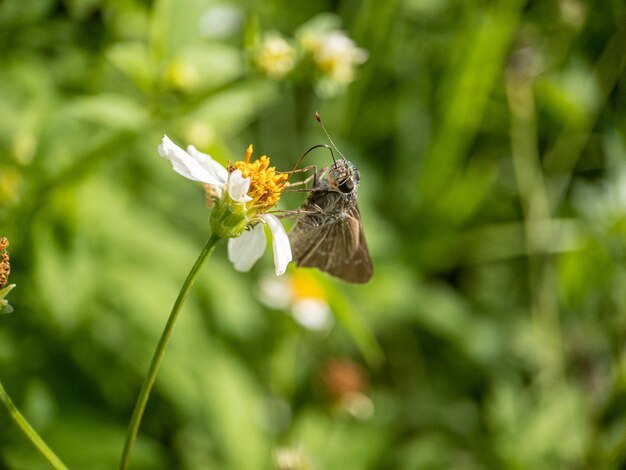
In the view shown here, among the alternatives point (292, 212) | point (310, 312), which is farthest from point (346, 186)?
point (310, 312)

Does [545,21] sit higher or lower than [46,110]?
higher

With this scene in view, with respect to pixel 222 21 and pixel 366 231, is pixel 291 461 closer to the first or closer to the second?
pixel 366 231

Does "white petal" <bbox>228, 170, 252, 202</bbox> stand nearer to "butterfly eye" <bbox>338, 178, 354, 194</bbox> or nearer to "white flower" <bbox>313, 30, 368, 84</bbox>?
"butterfly eye" <bbox>338, 178, 354, 194</bbox>

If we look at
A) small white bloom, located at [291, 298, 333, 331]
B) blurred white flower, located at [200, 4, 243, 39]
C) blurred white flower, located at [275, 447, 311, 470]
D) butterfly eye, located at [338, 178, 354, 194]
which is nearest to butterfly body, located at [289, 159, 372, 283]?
butterfly eye, located at [338, 178, 354, 194]

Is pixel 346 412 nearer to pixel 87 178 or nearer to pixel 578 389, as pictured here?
pixel 578 389

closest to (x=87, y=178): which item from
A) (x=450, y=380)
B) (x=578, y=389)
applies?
(x=450, y=380)
